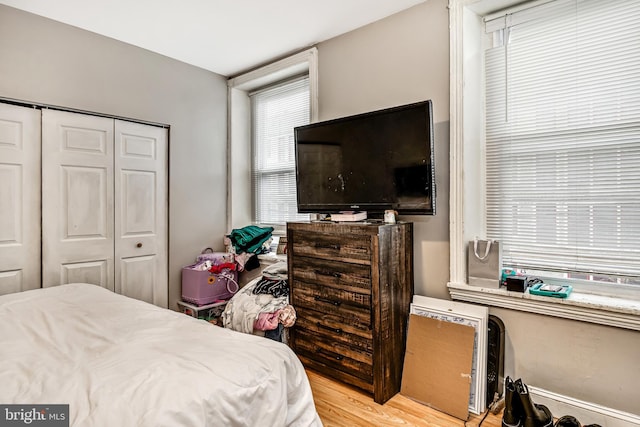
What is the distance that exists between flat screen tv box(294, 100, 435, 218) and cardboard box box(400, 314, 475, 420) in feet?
2.41

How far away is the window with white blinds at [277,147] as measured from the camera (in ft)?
11.6

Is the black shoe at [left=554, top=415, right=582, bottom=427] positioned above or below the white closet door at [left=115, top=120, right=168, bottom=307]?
below

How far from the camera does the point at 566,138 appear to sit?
81.4 inches

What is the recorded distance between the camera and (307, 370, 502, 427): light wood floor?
1949 mm

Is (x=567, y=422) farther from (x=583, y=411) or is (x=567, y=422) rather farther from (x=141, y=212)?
(x=141, y=212)

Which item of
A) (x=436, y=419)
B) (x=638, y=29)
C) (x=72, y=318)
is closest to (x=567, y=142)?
(x=638, y=29)

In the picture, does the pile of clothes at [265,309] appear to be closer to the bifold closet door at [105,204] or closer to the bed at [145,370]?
the bed at [145,370]

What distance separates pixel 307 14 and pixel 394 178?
4.56 feet

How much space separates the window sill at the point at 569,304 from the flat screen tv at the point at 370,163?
0.59 meters

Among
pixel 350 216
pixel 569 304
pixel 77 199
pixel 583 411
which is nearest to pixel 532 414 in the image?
pixel 583 411

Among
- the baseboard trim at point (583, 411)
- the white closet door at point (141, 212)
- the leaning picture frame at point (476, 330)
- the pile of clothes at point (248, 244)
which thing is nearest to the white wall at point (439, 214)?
the baseboard trim at point (583, 411)

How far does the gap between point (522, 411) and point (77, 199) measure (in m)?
3.27

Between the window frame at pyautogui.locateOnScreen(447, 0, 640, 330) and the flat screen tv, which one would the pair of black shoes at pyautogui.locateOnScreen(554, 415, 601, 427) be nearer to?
the window frame at pyautogui.locateOnScreen(447, 0, 640, 330)

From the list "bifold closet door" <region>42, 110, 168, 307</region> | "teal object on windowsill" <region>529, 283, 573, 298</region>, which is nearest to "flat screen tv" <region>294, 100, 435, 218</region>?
"teal object on windowsill" <region>529, 283, 573, 298</region>
